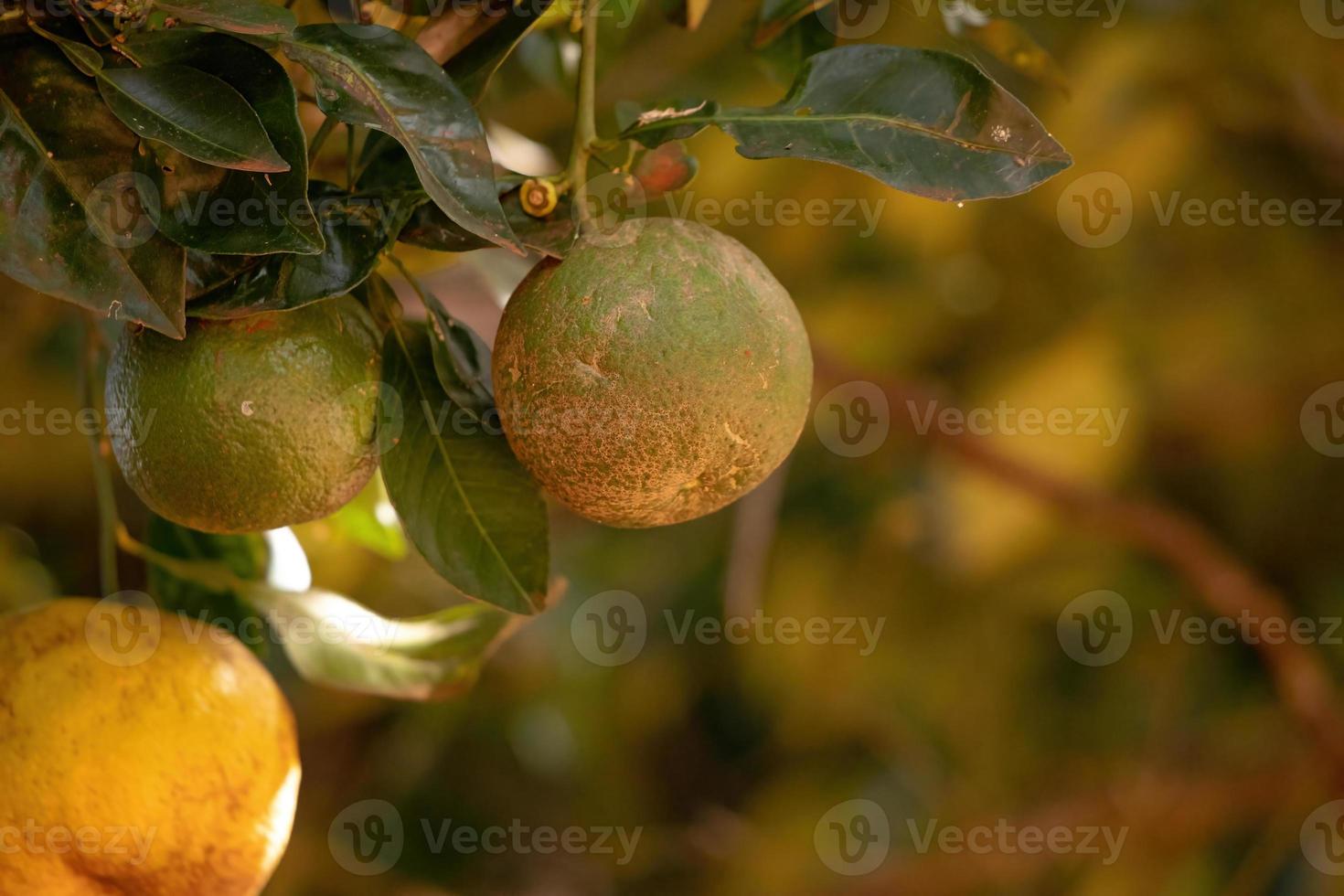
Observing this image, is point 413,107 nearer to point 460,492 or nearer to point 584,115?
point 584,115

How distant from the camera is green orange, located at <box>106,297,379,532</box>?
667mm

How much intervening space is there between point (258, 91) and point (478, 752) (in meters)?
1.93

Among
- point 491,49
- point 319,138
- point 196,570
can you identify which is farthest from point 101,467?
point 491,49

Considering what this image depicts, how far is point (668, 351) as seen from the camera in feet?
2.04

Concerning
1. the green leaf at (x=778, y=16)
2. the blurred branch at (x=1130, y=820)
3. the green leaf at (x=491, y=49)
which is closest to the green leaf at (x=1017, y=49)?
the green leaf at (x=778, y=16)

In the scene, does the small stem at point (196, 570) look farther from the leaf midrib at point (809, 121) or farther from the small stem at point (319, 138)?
the leaf midrib at point (809, 121)

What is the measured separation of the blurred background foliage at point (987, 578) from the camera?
2.05m

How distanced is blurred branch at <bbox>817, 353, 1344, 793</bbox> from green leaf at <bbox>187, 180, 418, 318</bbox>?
2.92 ft

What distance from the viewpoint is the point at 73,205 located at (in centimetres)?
61

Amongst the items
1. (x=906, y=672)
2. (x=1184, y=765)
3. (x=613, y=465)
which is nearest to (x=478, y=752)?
(x=906, y=672)

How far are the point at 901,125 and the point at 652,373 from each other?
0.20 meters

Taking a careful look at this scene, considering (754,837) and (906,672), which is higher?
(906,672)

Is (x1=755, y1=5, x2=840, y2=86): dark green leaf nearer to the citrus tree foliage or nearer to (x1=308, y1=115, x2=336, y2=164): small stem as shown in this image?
the citrus tree foliage

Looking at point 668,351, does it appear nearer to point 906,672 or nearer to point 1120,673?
point 906,672
